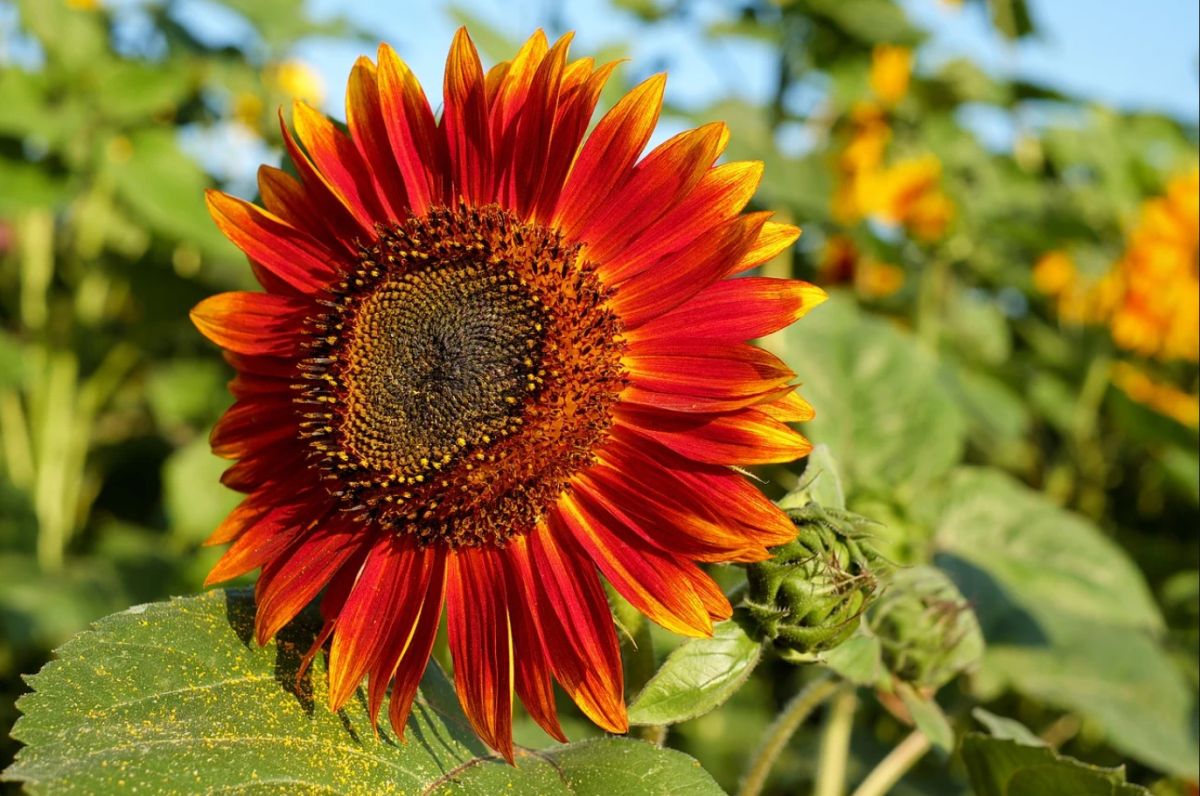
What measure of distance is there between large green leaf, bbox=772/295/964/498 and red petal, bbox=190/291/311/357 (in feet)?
2.94

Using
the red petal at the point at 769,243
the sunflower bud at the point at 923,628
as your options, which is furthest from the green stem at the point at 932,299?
the red petal at the point at 769,243

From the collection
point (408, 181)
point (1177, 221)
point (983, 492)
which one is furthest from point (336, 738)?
point (1177, 221)

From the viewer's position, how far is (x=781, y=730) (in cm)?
140

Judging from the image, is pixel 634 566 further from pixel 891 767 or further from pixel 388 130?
pixel 891 767

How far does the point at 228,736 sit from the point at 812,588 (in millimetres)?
561

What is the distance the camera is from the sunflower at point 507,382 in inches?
46.0

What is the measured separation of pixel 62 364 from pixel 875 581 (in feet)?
8.87

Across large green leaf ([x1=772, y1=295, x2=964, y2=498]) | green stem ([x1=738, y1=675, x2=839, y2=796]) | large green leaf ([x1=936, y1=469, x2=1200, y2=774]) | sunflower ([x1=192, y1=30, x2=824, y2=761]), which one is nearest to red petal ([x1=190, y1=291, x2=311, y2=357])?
sunflower ([x1=192, y1=30, x2=824, y2=761])

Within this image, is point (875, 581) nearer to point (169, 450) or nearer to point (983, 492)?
point (983, 492)

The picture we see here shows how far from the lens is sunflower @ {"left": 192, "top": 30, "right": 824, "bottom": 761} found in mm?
1169

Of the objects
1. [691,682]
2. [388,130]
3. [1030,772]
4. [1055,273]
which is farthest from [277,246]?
[1055,273]

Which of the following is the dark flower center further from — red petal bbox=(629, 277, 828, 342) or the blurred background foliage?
the blurred background foliage

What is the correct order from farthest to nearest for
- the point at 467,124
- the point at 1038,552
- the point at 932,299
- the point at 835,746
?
the point at 932,299 < the point at 1038,552 < the point at 835,746 < the point at 467,124

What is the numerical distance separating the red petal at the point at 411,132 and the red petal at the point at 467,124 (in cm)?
2
